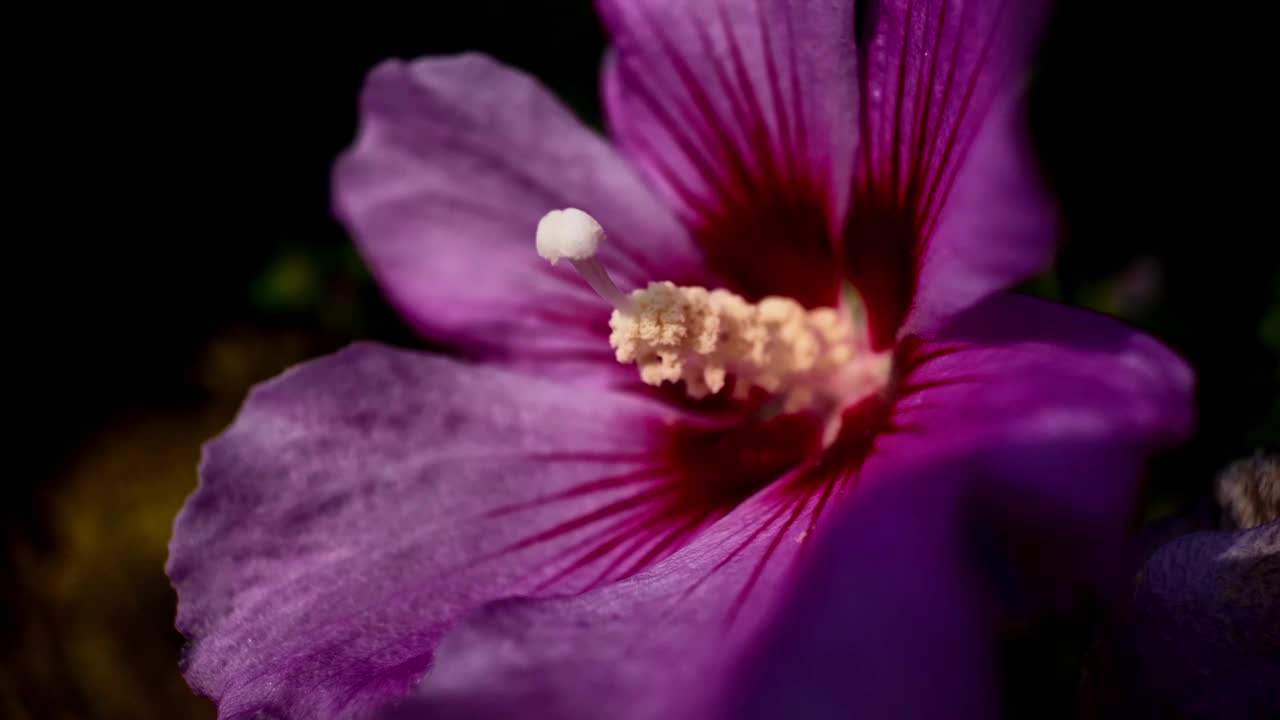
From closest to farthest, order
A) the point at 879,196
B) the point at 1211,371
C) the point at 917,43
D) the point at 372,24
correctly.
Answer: the point at 917,43
the point at 879,196
the point at 1211,371
the point at 372,24

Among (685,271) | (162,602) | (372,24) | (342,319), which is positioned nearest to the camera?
(685,271)

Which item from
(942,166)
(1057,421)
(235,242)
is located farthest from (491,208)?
(235,242)

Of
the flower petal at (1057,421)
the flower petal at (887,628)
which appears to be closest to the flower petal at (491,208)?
the flower petal at (1057,421)

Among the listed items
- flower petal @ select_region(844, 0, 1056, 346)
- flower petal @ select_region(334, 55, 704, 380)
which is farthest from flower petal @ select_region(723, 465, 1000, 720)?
flower petal @ select_region(334, 55, 704, 380)

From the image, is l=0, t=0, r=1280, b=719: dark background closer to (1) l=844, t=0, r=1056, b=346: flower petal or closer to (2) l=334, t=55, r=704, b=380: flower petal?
(1) l=844, t=0, r=1056, b=346: flower petal

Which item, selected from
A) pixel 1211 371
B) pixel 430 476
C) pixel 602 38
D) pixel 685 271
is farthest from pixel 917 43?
pixel 602 38

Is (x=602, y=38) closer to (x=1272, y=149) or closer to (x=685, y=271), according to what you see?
(x=685, y=271)

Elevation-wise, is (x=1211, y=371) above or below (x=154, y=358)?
below
